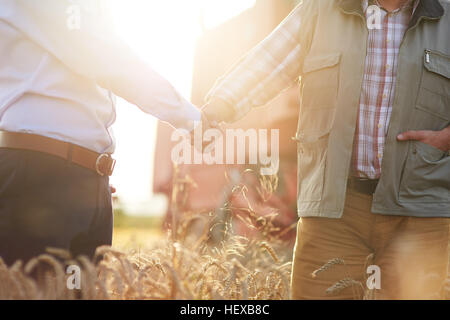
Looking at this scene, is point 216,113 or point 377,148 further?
point 216,113

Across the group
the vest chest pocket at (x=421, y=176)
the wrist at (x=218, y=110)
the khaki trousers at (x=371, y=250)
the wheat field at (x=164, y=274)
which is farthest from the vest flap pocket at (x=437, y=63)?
the wrist at (x=218, y=110)

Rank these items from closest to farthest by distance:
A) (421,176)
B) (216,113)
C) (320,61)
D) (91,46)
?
(91,46)
(421,176)
(320,61)
(216,113)

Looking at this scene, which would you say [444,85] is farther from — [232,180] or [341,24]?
[232,180]

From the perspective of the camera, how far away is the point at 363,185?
109 inches

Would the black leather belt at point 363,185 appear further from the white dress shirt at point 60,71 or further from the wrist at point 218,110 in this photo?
the white dress shirt at point 60,71

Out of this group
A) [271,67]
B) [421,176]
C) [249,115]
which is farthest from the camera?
[249,115]

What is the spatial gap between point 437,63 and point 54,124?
189 cm

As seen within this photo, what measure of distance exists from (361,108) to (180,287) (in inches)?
63.8

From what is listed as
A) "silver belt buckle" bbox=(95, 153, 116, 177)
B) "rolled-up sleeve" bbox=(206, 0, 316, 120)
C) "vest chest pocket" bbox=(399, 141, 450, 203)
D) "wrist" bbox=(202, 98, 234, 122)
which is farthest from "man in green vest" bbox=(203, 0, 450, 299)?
"silver belt buckle" bbox=(95, 153, 116, 177)

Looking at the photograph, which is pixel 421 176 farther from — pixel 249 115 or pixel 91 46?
pixel 249 115

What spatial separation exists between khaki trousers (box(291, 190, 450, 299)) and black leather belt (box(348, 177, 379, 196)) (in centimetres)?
3

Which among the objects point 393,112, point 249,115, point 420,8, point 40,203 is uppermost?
point 249,115

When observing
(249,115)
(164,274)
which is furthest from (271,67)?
(249,115)
